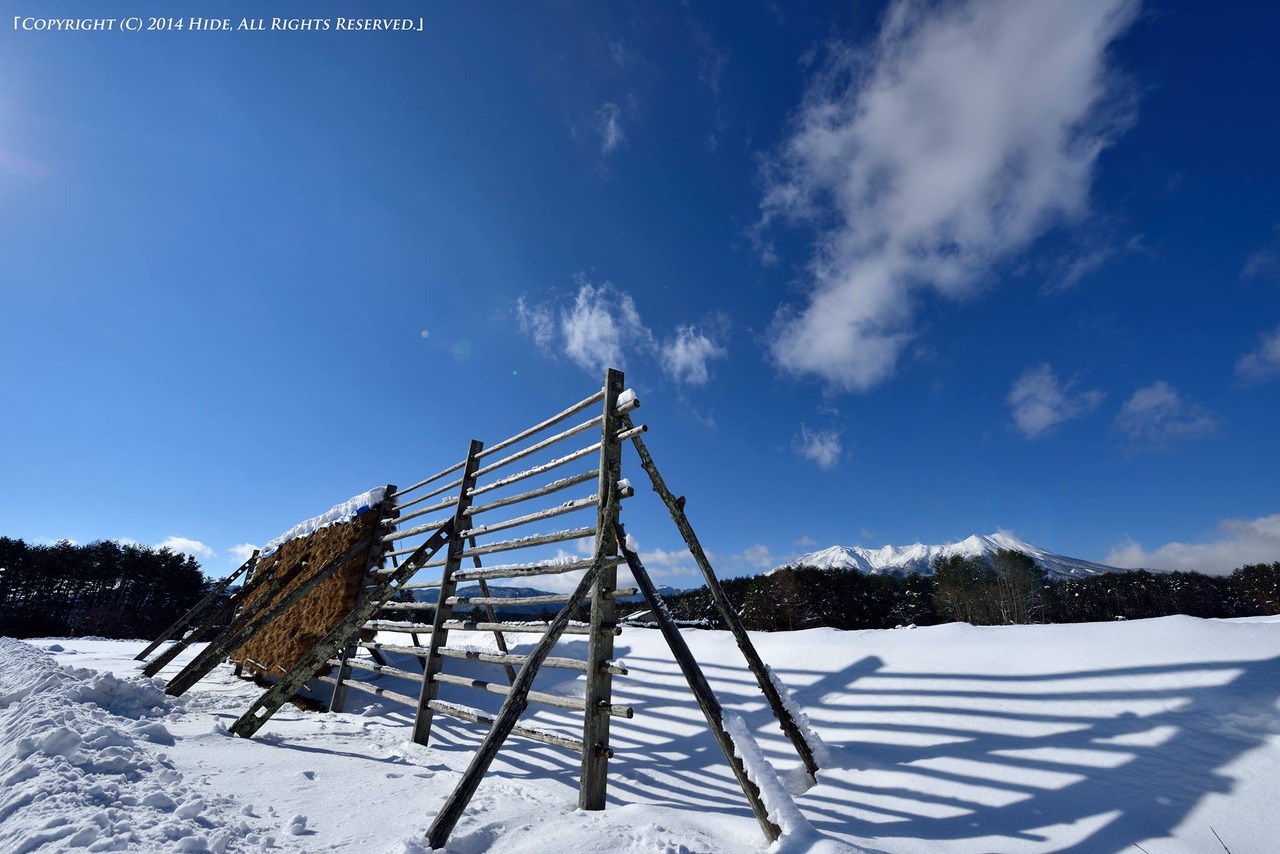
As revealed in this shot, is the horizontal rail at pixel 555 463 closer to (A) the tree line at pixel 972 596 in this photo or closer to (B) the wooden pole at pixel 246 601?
(B) the wooden pole at pixel 246 601

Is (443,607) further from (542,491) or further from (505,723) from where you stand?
(505,723)

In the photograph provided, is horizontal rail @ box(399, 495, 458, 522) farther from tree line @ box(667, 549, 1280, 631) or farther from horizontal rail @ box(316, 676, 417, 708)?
tree line @ box(667, 549, 1280, 631)

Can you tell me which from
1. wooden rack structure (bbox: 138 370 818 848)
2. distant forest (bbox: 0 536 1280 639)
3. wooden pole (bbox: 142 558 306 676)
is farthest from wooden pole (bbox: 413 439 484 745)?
distant forest (bbox: 0 536 1280 639)

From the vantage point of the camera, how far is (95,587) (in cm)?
3697

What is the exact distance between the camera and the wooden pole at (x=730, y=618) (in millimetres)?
3754

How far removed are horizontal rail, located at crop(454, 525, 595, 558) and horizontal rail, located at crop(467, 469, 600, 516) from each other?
0.41 meters

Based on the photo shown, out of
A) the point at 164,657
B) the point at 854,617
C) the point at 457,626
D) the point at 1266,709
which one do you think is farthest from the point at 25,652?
the point at 854,617

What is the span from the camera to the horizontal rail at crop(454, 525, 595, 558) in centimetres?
423

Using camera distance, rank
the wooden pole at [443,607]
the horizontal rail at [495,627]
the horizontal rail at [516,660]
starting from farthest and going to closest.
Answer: the wooden pole at [443,607] < the horizontal rail at [495,627] < the horizontal rail at [516,660]

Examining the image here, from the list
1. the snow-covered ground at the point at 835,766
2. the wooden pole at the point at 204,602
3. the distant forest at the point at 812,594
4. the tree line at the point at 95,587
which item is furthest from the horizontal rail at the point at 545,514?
the tree line at the point at 95,587

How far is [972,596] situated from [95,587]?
68.8 m

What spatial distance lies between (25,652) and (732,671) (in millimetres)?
12375

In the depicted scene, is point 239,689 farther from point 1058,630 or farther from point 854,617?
point 854,617

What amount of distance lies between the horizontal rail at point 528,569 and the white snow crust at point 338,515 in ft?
9.58
